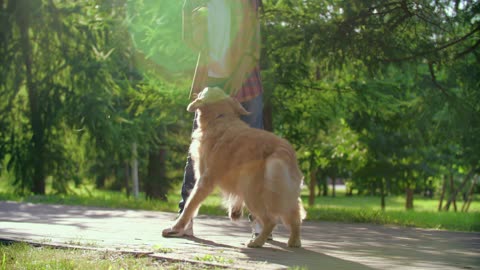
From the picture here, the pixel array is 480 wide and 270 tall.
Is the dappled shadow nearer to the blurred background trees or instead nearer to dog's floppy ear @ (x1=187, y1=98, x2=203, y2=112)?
dog's floppy ear @ (x1=187, y1=98, x2=203, y2=112)

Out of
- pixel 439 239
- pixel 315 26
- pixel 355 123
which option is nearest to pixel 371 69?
→ pixel 315 26

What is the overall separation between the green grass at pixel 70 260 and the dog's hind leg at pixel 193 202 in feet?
2.75

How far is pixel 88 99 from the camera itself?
47.6ft

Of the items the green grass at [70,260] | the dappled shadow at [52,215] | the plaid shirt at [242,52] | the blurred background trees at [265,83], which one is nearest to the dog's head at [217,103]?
the plaid shirt at [242,52]

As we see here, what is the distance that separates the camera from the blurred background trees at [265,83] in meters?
8.52

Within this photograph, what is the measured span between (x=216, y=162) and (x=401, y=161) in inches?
784

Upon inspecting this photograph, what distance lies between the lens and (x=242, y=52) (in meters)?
5.27

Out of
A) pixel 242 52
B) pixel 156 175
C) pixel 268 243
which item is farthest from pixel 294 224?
pixel 156 175

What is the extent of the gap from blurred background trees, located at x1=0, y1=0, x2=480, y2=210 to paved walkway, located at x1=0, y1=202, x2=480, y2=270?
2.73m

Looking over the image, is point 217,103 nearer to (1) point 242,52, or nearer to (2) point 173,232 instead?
(1) point 242,52

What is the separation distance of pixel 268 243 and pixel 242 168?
0.77m

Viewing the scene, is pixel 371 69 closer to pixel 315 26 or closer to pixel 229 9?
pixel 315 26

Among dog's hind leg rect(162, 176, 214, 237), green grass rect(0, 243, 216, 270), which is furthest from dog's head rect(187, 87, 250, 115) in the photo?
green grass rect(0, 243, 216, 270)

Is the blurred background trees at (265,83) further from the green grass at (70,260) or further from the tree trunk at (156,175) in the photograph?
the green grass at (70,260)
